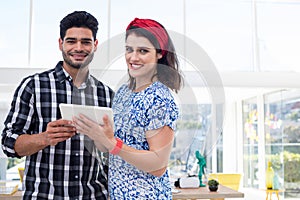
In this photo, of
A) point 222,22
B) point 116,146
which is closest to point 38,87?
point 116,146

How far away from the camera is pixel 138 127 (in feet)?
3.31

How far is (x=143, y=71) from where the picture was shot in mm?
1024

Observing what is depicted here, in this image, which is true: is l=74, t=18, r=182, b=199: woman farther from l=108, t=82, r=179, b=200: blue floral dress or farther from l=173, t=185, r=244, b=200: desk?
l=173, t=185, r=244, b=200: desk

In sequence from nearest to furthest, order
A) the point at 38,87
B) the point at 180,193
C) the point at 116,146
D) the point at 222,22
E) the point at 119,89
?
the point at 116,146, the point at 119,89, the point at 38,87, the point at 180,193, the point at 222,22

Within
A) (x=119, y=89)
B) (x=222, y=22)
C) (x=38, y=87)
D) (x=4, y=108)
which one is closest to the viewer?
(x=119, y=89)

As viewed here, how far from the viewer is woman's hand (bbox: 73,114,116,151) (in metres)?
0.95

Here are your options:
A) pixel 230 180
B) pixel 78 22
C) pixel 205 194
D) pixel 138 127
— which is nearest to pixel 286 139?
pixel 230 180

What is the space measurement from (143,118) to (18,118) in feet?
A: 1.42

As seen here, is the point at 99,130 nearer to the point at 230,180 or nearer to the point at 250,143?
the point at 230,180

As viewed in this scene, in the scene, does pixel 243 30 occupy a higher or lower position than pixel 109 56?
higher

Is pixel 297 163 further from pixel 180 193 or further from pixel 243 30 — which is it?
pixel 180 193

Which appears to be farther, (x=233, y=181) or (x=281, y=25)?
(x=281, y=25)

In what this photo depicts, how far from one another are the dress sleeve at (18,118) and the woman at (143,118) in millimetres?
299

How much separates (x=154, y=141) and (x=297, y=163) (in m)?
5.62
